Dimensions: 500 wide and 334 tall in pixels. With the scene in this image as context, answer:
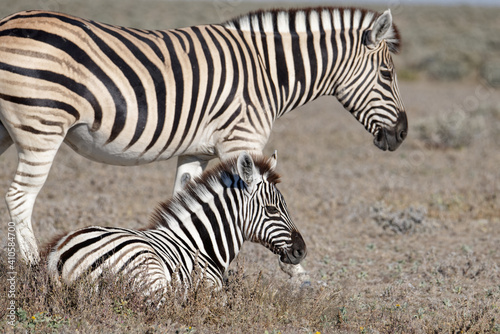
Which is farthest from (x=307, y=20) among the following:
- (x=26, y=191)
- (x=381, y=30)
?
(x=26, y=191)

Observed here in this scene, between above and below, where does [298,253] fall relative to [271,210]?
below

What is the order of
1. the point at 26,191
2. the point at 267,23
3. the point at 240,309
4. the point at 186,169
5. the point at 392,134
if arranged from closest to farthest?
the point at 240,309, the point at 26,191, the point at 186,169, the point at 267,23, the point at 392,134

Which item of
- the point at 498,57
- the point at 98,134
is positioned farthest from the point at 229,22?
the point at 498,57

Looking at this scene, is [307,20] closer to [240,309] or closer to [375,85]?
[375,85]

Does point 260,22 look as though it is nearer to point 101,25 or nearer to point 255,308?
point 101,25

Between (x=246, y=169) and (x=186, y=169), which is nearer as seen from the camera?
(x=246, y=169)

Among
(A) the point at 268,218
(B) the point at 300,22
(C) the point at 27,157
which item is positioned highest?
(B) the point at 300,22

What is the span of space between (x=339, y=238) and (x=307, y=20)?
2.95 m

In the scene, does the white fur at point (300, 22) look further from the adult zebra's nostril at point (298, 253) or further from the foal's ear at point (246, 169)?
the adult zebra's nostril at point (298, 253)

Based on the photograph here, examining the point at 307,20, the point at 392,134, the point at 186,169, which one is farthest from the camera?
the point at 392,134

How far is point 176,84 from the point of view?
16.0 feet

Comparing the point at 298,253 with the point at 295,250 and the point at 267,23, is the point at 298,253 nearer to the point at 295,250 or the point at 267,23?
the point at 295,250

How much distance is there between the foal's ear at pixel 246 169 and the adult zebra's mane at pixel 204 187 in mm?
111

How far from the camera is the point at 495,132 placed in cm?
1455
